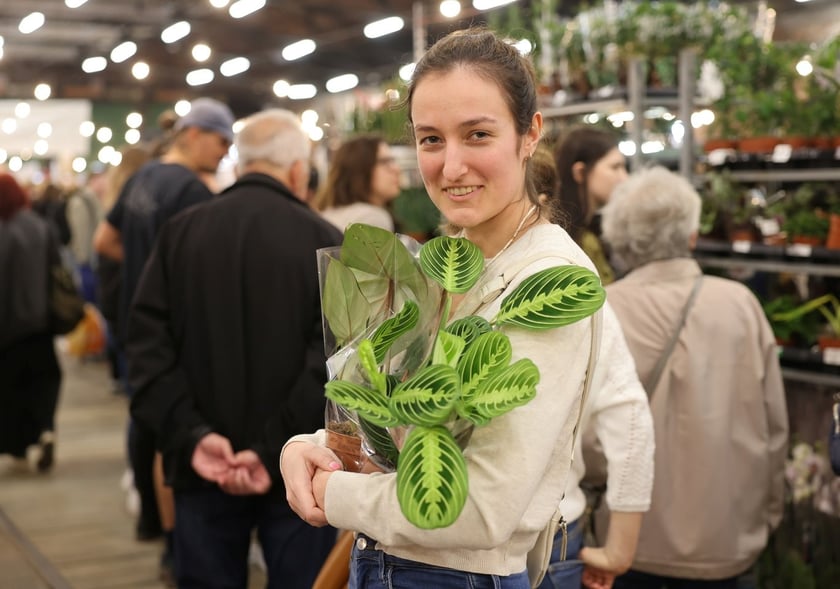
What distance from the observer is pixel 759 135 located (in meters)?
4.43

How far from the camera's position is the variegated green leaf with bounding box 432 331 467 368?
1318 mm

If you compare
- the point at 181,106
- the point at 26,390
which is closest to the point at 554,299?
the point at 26,390

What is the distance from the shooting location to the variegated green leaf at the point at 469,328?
4.50ft

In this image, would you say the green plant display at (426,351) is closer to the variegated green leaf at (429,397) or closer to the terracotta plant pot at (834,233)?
the variegated green leaf at (429,397)

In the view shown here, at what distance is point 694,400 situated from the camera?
292cm

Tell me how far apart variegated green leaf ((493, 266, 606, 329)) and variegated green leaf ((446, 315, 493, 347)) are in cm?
A: 2

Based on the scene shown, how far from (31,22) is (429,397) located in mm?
15820

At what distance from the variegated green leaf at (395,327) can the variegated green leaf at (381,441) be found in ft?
0.31

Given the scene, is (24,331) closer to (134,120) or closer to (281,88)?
(281,88)

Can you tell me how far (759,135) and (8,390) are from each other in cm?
434

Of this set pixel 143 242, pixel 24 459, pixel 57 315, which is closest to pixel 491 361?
pixel 143 242

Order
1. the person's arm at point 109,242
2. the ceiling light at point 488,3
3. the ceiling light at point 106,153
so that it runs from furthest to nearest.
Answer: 1. the ceiling light at point 106,153
2. the ceiling light at point 488,3
3. the person's arm at point 109,242

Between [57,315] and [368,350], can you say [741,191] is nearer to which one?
[368,350]

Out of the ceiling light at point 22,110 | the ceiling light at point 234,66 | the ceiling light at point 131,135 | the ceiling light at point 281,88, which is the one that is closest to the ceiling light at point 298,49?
the ceiling light at point 234,66
